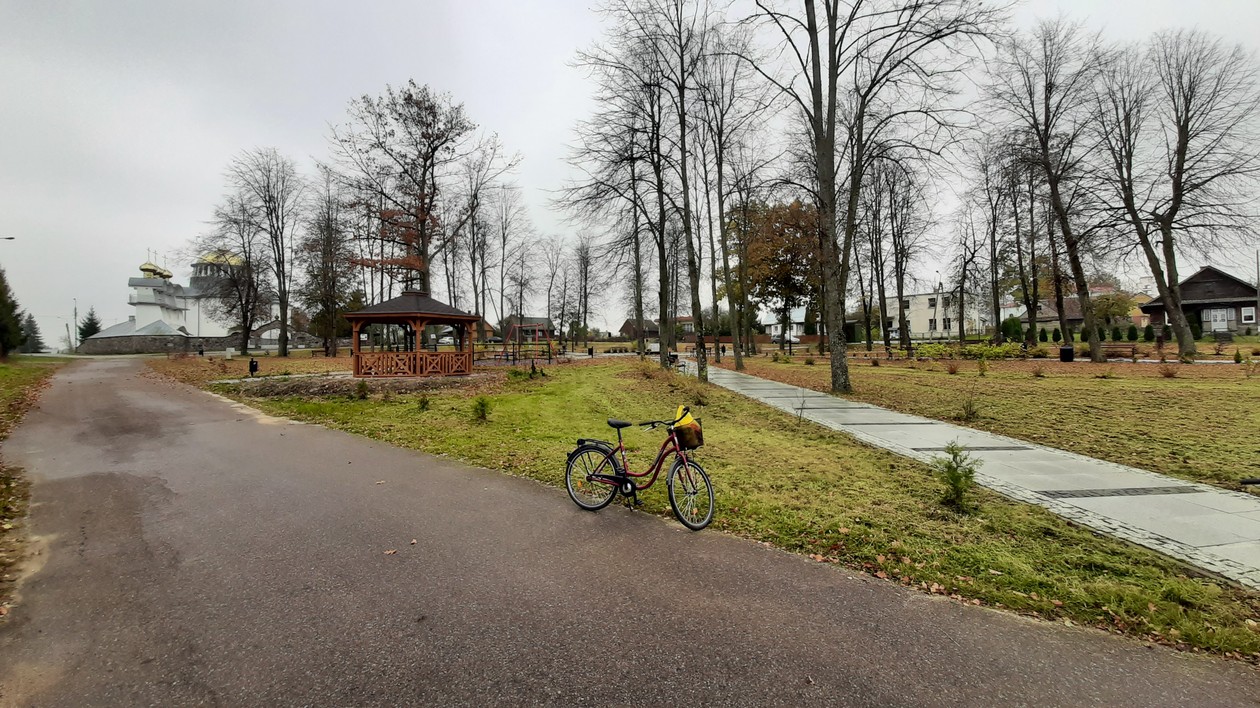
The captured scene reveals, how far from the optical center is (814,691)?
245 centimetres

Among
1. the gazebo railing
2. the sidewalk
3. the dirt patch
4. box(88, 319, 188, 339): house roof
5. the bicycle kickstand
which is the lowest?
the sidewalk

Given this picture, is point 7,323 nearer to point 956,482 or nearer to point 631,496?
point 631,496

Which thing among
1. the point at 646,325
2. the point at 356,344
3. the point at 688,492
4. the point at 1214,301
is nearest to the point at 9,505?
the point at 688,492

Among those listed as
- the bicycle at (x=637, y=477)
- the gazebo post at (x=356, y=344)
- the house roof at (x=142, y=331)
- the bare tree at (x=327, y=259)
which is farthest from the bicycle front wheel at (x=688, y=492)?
the house roof at (x=142, y=331)

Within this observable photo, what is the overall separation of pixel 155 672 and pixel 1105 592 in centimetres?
575

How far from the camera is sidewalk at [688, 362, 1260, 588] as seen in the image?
158 inches

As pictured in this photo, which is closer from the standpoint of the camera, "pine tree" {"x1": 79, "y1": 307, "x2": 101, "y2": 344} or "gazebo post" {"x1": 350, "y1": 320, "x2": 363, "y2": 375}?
"gazebo post" {"x1": 350, "y1": 320, "x2": 363, "y2": 375}

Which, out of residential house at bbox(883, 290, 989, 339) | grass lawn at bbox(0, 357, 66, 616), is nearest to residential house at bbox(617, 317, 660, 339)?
residential house at bbox(883, 290, 989, 339)

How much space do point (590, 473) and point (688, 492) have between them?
3.69 feet

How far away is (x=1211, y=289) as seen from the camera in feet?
129

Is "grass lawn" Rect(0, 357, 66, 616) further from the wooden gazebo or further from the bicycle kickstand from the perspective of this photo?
the wooden gazebo

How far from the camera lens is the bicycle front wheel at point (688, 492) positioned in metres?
4.63

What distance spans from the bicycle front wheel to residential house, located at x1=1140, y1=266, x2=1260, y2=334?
167ft

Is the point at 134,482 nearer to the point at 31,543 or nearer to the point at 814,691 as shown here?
the point at 31,543
